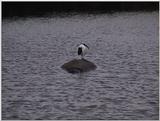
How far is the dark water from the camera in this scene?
19219mm

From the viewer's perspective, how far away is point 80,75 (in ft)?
83.4

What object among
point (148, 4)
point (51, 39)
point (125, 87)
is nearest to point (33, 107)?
point (125, 87)

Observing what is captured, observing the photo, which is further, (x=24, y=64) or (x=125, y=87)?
(x=24, y=64)

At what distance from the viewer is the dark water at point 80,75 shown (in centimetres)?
1922

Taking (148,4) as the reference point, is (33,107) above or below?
below

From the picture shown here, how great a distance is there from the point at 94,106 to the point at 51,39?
20.5 metres

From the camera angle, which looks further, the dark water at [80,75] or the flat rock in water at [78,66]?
the flat rock in water at [78,66]

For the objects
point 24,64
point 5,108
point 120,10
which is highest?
point 120,10

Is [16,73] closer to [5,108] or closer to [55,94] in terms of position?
[55,94]

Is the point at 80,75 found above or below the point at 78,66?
below

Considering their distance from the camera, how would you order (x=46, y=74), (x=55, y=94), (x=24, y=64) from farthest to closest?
(x=24, y=64), (x=46, y=74), (x=55, y=94)

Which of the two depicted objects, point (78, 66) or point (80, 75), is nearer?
point (80, 75)

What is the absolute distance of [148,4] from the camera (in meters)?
61.8

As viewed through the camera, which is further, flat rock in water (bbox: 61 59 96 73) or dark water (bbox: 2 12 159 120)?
flat rock in water (bbox: 61 59 96 73)
